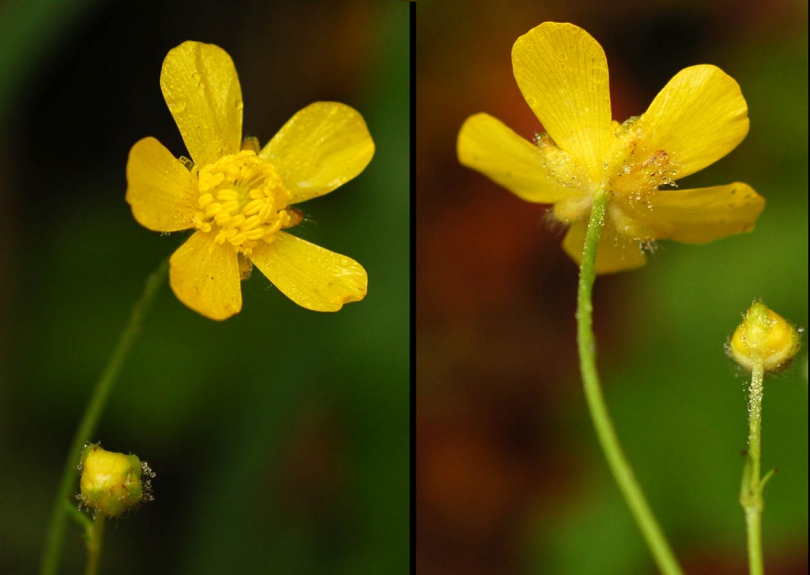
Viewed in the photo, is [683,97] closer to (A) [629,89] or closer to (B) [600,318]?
(A) [629,89]

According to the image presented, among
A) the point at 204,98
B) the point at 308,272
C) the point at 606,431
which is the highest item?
the point at 204,98

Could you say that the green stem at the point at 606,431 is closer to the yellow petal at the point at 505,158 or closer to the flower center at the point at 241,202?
the yellow petal at the point at 505,158

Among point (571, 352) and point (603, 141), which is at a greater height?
point (603, 141)

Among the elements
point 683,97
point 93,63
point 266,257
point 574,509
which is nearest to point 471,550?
point 574,509

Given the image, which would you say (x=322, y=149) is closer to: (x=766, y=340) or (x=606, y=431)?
(x=606, y=431)

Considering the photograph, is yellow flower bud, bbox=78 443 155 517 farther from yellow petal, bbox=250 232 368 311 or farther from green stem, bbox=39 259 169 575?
yellow petal, bbox=250 232 368 311

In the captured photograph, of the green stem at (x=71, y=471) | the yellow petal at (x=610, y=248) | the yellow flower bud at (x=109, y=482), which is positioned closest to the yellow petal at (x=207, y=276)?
the green stem at (x=71, y=471)

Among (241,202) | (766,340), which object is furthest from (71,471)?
(766,340)

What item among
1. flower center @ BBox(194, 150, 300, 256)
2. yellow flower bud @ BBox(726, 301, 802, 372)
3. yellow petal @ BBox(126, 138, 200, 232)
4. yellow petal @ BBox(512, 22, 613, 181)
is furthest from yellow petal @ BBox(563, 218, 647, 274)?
yellow petal @ BBox(126, 138, 200, 232)
